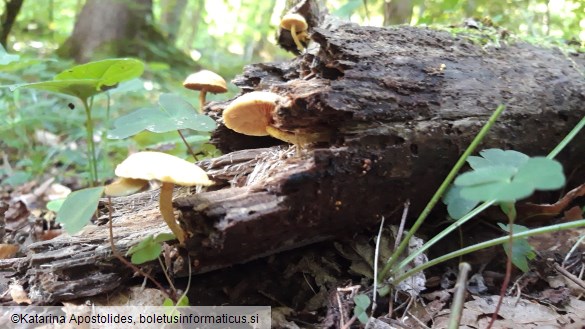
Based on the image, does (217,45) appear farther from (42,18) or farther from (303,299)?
(303,299)

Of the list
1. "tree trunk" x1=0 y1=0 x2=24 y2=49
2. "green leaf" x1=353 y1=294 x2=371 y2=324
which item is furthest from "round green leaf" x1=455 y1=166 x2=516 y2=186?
"tree trunk" x1=0 y1=0 x2=24 y2=49

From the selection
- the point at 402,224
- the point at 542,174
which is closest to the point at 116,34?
the point at 402,224

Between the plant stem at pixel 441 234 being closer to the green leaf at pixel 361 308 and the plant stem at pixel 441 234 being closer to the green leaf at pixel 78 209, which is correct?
the green leaf at pixel 361 308

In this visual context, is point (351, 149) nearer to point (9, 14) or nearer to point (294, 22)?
point (294, 22)

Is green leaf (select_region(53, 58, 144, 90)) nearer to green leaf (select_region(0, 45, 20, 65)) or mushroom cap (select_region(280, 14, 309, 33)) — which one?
green leaf (select_region(0, 45, 20, 65))

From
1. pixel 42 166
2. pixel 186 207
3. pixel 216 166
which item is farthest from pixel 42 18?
pixel 186 207

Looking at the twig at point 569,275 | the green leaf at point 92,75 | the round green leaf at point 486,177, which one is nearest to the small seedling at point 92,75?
the green leaf at point 92,75
